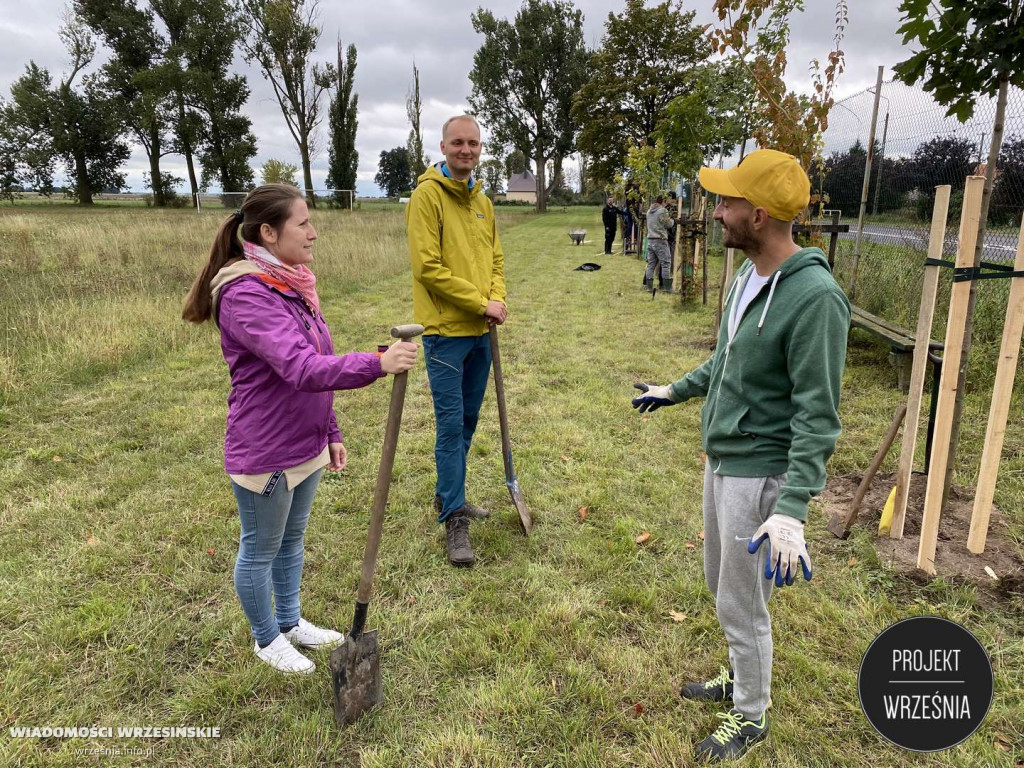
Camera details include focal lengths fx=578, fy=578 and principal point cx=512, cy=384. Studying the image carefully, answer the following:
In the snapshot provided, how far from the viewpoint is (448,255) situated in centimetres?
322

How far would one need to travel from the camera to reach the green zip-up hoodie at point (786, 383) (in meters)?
1.64

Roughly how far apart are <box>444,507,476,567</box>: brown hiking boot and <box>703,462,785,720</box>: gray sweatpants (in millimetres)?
1564

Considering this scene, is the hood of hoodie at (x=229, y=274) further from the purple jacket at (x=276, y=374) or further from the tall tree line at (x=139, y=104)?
the tall tree line at (x=139, y=104)

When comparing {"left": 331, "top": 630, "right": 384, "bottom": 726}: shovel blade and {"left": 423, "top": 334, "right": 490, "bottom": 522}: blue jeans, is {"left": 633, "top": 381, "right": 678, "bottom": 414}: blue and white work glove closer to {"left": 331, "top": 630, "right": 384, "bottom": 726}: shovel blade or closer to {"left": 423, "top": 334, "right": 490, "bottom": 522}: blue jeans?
{"left": 423, "top": 334, "right": 490, "bottom": 522}: blue jeans

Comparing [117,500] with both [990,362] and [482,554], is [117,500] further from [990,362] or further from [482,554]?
[990,362]

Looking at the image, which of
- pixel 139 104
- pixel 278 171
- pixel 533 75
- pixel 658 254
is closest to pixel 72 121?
pixel 139 104

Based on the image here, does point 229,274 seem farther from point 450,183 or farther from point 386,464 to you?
point 450,183

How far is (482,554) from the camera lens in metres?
3.46

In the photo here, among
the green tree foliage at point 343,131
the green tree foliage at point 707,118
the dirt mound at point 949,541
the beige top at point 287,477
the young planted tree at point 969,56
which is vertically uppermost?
the green tree foliage at point 343,131

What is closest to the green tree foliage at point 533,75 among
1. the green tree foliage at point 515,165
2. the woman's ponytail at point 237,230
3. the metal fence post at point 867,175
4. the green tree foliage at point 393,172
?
the green tree foliage at point 515,165

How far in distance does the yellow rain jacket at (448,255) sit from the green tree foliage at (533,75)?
148 ft

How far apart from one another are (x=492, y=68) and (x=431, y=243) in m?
48.6

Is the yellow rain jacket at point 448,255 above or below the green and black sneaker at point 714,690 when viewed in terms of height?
above

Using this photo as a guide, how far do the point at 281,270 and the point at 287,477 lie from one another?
78 centimetres
